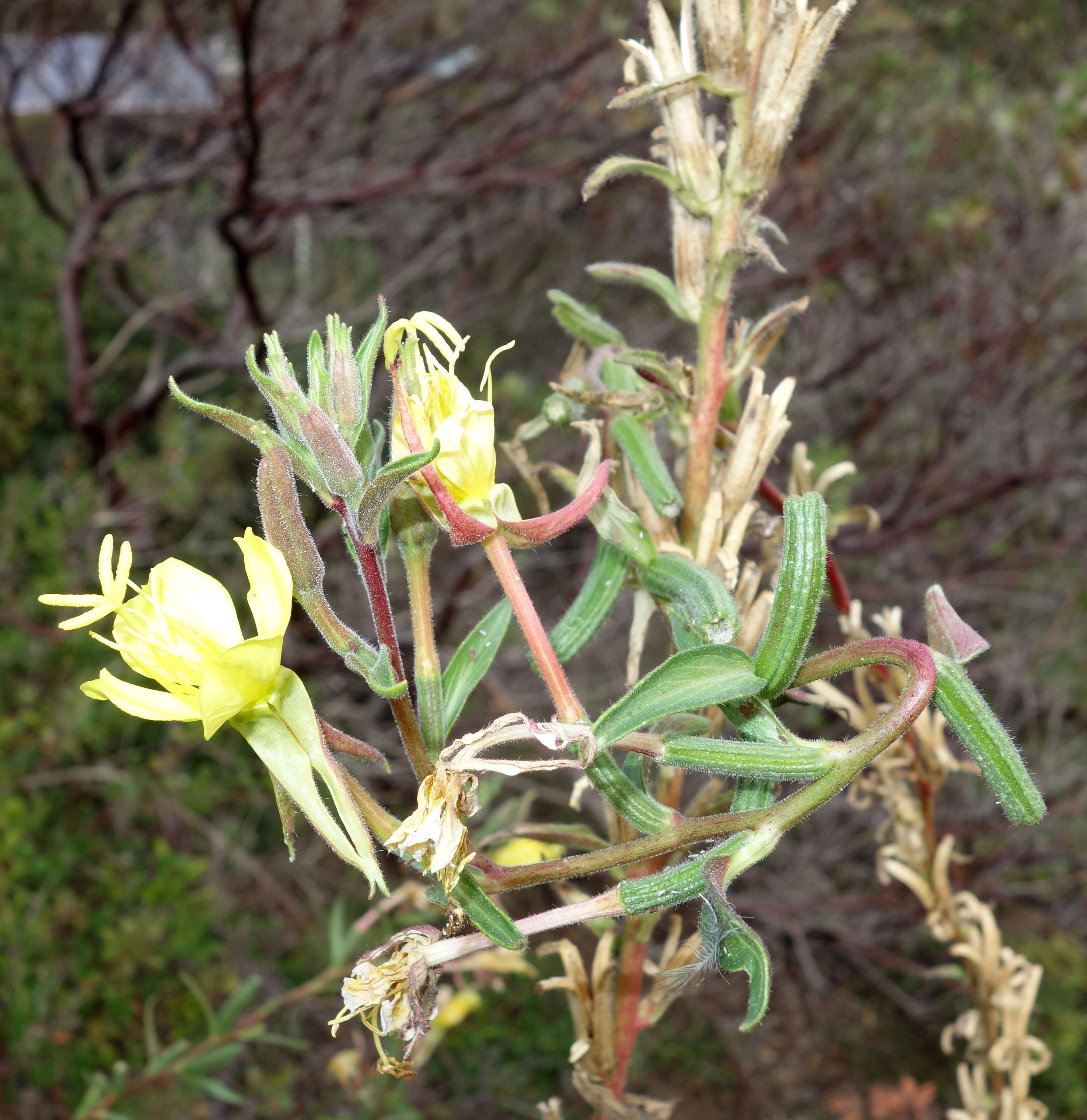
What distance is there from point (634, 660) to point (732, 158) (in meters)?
0.36

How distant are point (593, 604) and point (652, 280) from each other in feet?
0.85

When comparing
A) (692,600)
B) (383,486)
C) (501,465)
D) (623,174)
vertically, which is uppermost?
(623,174)

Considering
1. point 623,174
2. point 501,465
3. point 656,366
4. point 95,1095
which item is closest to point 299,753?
point 656,366

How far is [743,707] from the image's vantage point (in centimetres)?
48

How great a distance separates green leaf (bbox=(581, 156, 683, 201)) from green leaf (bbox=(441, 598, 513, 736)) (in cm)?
30

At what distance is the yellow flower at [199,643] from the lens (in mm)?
412

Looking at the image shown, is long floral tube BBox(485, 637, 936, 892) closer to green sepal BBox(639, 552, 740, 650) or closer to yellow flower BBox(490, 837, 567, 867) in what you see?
green sepal BBox(639, 552, 740, 650)

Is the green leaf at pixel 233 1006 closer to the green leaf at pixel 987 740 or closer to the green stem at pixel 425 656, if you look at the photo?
the green stem at pixel 425 656

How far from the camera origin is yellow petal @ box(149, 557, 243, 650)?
0.44m

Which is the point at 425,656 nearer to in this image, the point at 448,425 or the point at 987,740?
the point at 448,425

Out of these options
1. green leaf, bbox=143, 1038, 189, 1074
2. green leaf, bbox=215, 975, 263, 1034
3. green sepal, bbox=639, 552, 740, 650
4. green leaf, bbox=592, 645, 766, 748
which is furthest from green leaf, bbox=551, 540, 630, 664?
green leaf, bbox=143, 1038, 189, 1074

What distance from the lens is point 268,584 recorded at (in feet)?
1.40

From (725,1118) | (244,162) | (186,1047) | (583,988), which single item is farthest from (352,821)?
(725,1118)

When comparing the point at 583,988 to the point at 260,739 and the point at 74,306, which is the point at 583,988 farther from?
the point at 74,306
